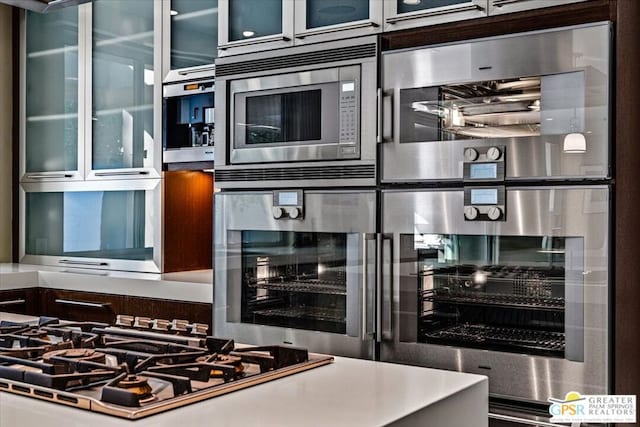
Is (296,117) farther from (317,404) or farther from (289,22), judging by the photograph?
(317,404)

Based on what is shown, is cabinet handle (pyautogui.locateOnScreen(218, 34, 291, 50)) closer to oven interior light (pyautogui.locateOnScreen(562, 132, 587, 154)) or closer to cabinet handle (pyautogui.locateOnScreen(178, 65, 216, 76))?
cabinet handle (pyautogui.locateOnScreen(178, 65, 216, 76))

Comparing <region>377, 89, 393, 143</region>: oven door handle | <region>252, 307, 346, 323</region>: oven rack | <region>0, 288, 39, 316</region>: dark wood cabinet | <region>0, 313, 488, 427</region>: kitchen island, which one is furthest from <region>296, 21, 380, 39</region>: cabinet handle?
<region>0, 288, 39, 316</region>: dark wood cabinet

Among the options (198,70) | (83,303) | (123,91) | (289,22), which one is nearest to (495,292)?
(289,22)

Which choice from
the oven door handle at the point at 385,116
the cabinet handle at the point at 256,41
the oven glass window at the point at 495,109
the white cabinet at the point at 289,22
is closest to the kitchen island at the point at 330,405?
the oven glass window at the point at 495,109

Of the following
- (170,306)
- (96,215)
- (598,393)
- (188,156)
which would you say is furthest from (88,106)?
(598,393)

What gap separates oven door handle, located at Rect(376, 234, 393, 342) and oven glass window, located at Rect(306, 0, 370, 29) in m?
0.84

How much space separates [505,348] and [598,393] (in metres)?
0.31

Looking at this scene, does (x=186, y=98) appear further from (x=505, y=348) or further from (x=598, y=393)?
(x=598, y=393)

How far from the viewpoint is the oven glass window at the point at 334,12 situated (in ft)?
8.84

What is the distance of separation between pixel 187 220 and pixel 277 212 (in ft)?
3.22

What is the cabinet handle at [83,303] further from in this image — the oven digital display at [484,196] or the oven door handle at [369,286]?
the oven digital display at [484,196]

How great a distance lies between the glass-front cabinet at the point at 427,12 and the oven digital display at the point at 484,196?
589 mm

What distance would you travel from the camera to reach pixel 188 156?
339 cm

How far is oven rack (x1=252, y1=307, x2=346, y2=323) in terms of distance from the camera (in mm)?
2715
